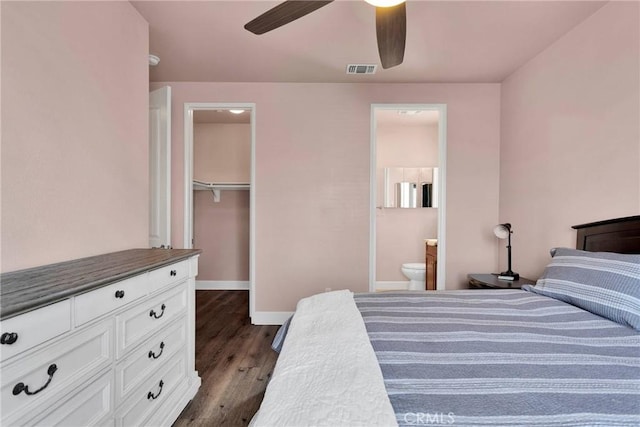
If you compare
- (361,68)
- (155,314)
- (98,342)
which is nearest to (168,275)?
(155,314)

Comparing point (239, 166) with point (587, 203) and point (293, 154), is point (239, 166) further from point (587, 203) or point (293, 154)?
point (587, 203)

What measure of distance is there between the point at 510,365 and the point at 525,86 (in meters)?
2.81

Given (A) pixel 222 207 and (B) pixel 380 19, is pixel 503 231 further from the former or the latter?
(A) pixel 222 207

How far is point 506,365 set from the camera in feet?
3.18

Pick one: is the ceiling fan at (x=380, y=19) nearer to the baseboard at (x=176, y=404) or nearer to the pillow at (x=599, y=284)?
the pillow at (x=599, y=284)

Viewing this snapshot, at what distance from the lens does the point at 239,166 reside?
4719 mm

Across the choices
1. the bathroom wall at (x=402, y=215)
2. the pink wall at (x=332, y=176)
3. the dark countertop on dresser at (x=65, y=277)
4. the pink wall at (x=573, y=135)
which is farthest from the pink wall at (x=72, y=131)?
the bathroom wall at (x=402, y=215)

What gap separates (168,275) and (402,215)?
12.4 ft

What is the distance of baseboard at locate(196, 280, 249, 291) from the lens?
4684mm

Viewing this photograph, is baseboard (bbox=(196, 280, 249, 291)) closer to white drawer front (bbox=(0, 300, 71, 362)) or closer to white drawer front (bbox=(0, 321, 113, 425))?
white drawer front (bbox=(0, 321, 113, 425))

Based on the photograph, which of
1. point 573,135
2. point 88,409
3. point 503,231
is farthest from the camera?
point 503,231

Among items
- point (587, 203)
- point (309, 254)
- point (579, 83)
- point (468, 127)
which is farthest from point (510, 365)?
point (468, 127)

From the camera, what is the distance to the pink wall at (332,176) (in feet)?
10.8

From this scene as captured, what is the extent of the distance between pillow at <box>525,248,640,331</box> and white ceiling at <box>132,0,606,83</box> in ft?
5.49
